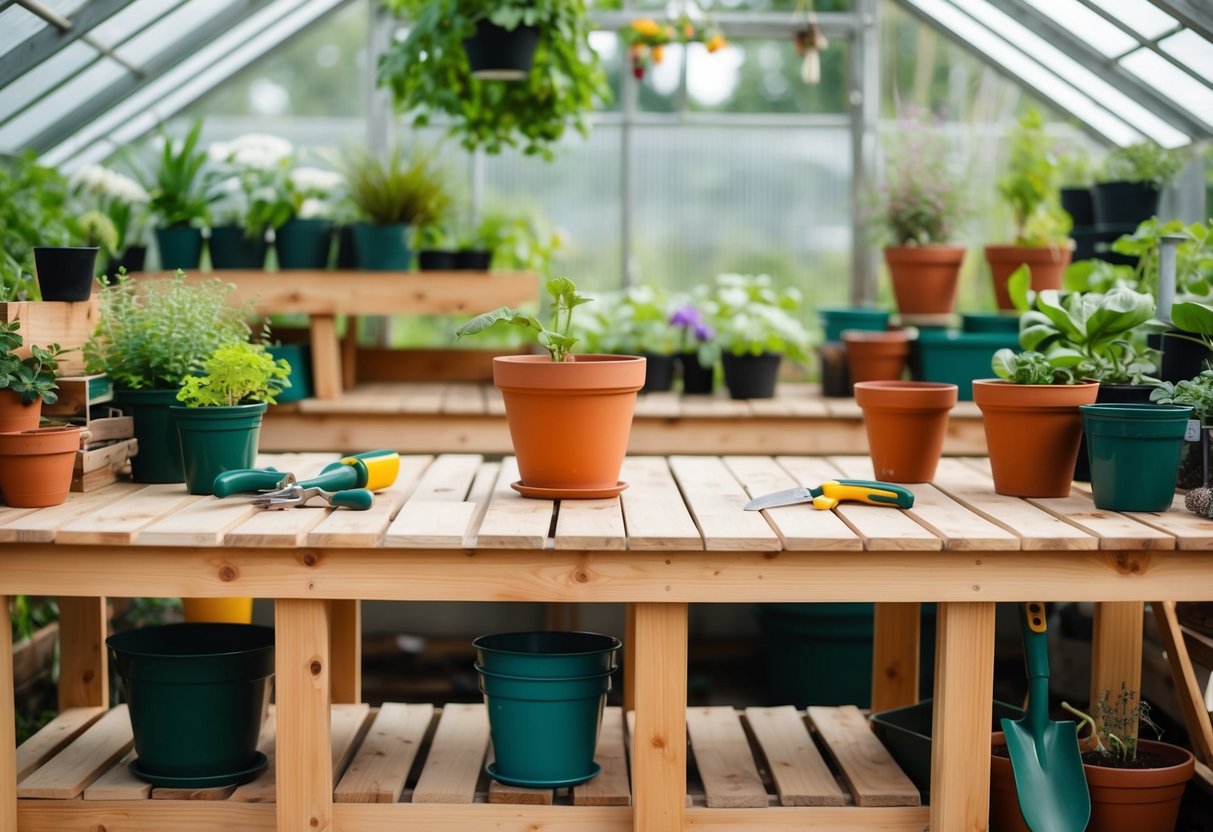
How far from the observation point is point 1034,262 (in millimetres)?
4262

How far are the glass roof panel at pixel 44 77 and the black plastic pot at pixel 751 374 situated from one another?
2224 millimetres

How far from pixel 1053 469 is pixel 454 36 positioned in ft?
7.63

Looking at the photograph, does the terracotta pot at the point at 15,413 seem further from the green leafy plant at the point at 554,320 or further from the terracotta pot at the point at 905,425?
the terracotta pot at the point at 905,425

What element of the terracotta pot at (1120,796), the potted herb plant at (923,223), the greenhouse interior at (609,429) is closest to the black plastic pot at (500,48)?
the greenhouse interior at (609,429)

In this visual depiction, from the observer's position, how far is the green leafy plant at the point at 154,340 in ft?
8.53

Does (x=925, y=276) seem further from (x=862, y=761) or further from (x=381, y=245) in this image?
(x=862, y=761)

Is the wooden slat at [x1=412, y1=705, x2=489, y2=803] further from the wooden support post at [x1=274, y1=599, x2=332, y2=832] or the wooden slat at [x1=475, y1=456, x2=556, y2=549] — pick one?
the wooden slat at [x1=475, y1=456, x2=556, y2=549]

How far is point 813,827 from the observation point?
7.48 ft

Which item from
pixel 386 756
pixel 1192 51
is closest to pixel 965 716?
pixel 386 756

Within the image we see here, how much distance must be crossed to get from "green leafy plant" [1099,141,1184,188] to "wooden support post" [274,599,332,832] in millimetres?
2939

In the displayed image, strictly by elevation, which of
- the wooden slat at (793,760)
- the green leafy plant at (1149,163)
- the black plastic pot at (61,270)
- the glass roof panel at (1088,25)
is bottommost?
the wooden slat at (793,760)

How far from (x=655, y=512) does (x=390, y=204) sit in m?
2.24

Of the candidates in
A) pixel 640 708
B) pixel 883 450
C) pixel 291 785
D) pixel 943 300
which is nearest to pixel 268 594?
pixel 291 785

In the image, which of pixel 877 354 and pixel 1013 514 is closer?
pixel 1013 514
